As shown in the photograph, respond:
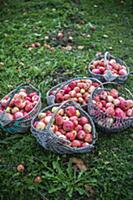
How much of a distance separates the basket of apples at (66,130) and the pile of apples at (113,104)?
18 cm

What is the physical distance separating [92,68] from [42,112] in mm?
1010

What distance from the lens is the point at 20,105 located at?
11.3 feet

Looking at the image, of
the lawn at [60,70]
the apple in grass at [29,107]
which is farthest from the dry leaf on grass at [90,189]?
the apple in grass at [29,107]

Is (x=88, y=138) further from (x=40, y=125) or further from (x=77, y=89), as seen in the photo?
(x=77, y=89)

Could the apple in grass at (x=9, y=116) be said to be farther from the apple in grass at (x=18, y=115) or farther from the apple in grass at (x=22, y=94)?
the apple in grass at (x=22, y=94)

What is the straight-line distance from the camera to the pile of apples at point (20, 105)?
3342 mm

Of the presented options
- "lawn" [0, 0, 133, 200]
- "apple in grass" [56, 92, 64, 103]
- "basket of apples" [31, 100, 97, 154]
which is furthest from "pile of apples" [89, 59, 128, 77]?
"basket of apples" [31, 100, 97, 154]

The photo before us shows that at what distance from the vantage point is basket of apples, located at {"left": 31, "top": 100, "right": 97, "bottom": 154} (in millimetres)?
3006

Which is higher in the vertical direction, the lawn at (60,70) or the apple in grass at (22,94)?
the apple in grass at (22,94)

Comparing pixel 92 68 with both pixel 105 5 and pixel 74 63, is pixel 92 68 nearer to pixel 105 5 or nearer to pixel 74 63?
pixel 74 63

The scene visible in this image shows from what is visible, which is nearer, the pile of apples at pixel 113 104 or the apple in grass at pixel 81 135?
A: the apple in grass at pixel 81 135

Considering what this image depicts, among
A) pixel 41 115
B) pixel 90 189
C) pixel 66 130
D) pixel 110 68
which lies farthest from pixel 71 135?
pixel 110 68

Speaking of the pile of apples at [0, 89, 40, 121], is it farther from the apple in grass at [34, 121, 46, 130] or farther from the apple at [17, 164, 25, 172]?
the apple at [17, 164, 25, 172]

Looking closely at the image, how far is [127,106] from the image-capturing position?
3.45 metres
